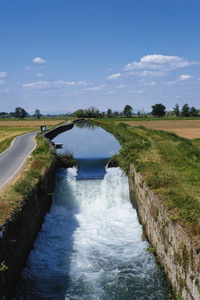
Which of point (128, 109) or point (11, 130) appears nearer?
point (11, 130)

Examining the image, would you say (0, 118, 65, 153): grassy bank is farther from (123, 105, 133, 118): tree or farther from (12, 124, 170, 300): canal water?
(123, 105, 133, 118): tree

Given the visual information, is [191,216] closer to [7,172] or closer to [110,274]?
[110,274]

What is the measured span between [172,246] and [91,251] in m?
4.89

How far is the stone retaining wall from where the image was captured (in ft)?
25.4

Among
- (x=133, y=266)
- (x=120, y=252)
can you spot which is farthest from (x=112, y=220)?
(x=133, y=266)

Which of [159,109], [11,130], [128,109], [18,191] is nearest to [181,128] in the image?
[11,130]

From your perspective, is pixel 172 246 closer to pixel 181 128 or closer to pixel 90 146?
pixel 90 146

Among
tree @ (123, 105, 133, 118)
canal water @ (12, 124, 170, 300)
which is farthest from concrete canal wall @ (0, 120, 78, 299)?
tree @ (123, 105, 133, 118)

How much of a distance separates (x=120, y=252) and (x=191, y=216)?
4975mm

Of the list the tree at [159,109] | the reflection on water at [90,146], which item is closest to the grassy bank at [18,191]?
→ the reflection on water at [90,146]

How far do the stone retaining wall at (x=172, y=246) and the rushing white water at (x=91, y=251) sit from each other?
2.81ft

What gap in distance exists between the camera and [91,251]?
12945 millimetres

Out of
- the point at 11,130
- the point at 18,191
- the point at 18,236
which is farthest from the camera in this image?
the point at 11,130

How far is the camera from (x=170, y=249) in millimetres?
9711
